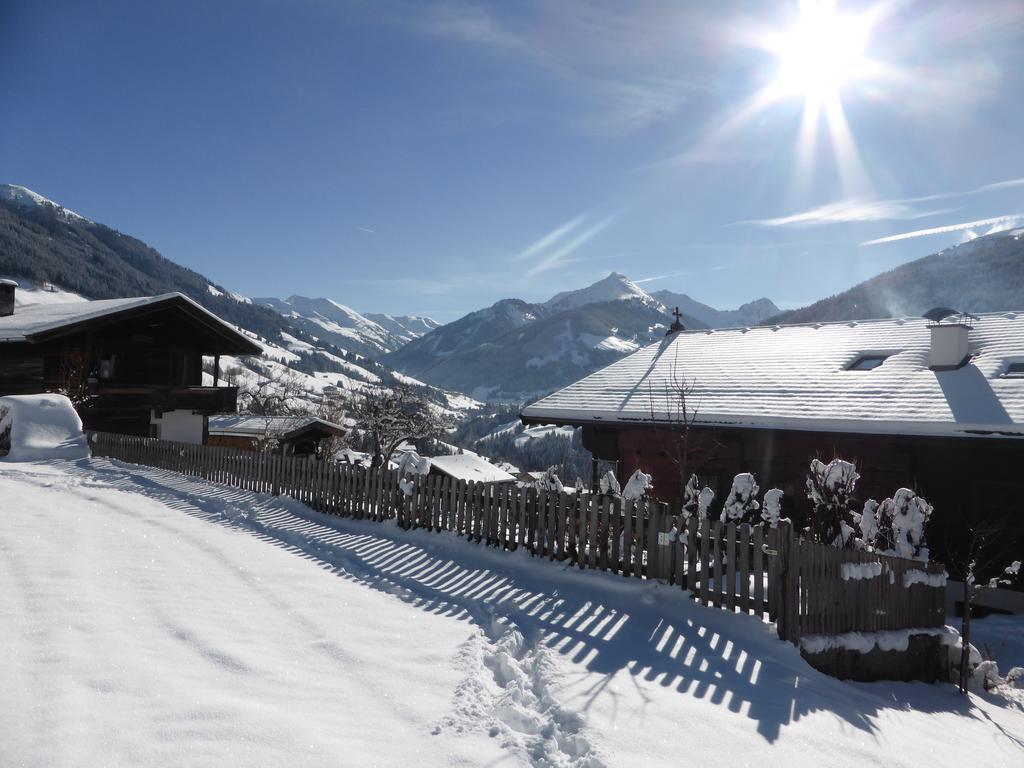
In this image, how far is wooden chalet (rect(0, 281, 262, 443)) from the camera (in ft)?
82.0

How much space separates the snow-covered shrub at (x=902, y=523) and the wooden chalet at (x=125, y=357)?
1085 inches

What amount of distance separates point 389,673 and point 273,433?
136 ft

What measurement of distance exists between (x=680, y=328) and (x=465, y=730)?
23.3 m

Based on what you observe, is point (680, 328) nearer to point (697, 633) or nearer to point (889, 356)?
point (889, 356)

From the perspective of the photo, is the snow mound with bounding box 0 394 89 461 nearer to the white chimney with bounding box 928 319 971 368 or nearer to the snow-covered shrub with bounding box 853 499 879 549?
the snow-covered shrub with bounding box 853 499 879 549

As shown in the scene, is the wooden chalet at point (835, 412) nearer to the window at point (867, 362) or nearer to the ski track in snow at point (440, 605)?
the window at point (867, 362)

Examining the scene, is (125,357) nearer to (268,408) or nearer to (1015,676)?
(1015,676)

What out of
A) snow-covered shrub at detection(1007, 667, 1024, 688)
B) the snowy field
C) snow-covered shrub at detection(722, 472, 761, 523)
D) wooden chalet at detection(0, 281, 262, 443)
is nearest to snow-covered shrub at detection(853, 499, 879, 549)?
snow-covered shrub at detection(722, 472, 761, 523)

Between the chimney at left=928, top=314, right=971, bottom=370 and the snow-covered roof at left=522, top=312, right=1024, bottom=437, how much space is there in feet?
0.95

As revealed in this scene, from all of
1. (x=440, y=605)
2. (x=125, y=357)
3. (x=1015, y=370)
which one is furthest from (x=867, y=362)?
(x=125, y=357)

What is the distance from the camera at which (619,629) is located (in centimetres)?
744

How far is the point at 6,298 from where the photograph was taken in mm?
30125

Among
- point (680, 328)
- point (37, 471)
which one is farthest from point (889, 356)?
point (37, 471)

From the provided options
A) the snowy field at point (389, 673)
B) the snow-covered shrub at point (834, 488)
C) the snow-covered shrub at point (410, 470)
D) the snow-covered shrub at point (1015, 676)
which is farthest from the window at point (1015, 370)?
the snow-covered shrub at point (410, 470)
